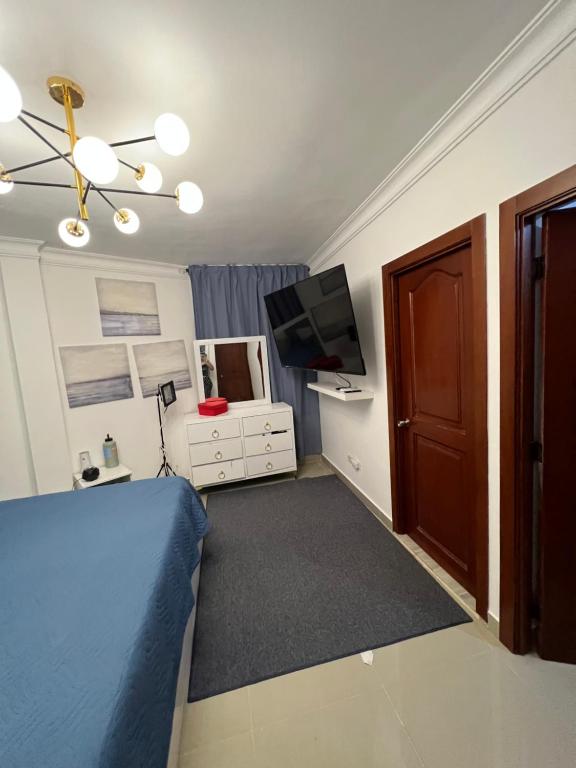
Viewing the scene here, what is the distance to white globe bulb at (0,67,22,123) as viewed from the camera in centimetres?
71

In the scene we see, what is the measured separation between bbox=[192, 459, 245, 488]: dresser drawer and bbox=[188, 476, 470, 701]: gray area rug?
1.69ft

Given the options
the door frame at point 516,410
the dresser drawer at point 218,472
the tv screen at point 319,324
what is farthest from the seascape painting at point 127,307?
the door frame at point 516,410

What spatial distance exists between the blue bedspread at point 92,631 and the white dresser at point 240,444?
1378 mm

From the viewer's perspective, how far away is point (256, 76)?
3.62 feet

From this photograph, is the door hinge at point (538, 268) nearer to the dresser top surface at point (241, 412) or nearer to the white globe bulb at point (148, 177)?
the white globe bulb at point (148, 177)

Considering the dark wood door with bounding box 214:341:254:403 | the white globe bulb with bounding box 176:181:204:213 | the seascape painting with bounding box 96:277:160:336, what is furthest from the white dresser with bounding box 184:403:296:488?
the white globe bulb with bounding box 176:181:204:213

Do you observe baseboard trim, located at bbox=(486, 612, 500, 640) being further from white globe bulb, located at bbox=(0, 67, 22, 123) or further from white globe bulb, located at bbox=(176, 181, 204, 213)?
white globe bulb, located at bbox=(0, 67, 22, 123)

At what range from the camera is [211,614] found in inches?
67.2

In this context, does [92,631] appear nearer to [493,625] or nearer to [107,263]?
[493,625]

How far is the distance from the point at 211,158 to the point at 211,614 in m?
2.47

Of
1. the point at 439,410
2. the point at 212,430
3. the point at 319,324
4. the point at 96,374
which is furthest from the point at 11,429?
the point at 439,410

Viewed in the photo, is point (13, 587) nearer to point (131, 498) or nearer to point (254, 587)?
point (131, 498)

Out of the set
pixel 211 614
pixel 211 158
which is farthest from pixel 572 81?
pixel 211 614

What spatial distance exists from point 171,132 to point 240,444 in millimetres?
2633
